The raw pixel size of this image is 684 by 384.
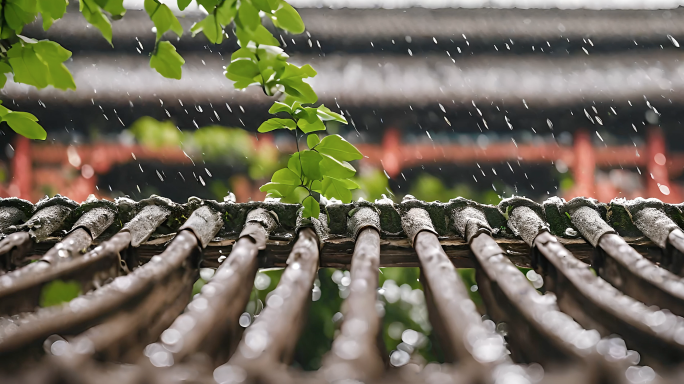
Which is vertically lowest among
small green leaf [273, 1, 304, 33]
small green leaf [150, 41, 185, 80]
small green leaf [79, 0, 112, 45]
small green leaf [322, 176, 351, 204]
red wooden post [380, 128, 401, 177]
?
small green leaf [322, 176, 351, 204]

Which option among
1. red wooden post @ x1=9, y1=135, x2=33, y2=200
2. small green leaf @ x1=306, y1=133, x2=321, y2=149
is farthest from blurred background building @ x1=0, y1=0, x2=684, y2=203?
small green leaf @ x1=306, y1=133, x2=321, y2=149

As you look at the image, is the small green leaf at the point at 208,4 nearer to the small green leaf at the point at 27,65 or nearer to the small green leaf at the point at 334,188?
the small green leaf at the point at 27,65

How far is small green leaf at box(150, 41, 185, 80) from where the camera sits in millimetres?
1444

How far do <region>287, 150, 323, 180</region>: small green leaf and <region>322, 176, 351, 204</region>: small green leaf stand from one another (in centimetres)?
4

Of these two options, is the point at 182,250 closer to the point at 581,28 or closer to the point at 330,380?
the point at 330,380

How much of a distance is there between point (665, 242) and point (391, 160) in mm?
3657

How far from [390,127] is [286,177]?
12.6 ft

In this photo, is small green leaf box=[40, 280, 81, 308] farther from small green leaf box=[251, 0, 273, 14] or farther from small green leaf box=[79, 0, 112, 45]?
small green leaf box=[251, 0, 273, 14]

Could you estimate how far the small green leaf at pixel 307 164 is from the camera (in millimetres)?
1557

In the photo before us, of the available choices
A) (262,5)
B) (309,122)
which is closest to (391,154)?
(309,122)

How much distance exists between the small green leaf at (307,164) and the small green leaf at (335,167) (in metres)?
0.02

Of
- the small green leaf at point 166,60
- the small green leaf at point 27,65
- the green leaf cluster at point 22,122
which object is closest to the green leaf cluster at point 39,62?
the small green leaf at point 27,65

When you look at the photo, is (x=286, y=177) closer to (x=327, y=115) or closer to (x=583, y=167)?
(x=327, y=115)

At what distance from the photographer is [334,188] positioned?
1.66m
